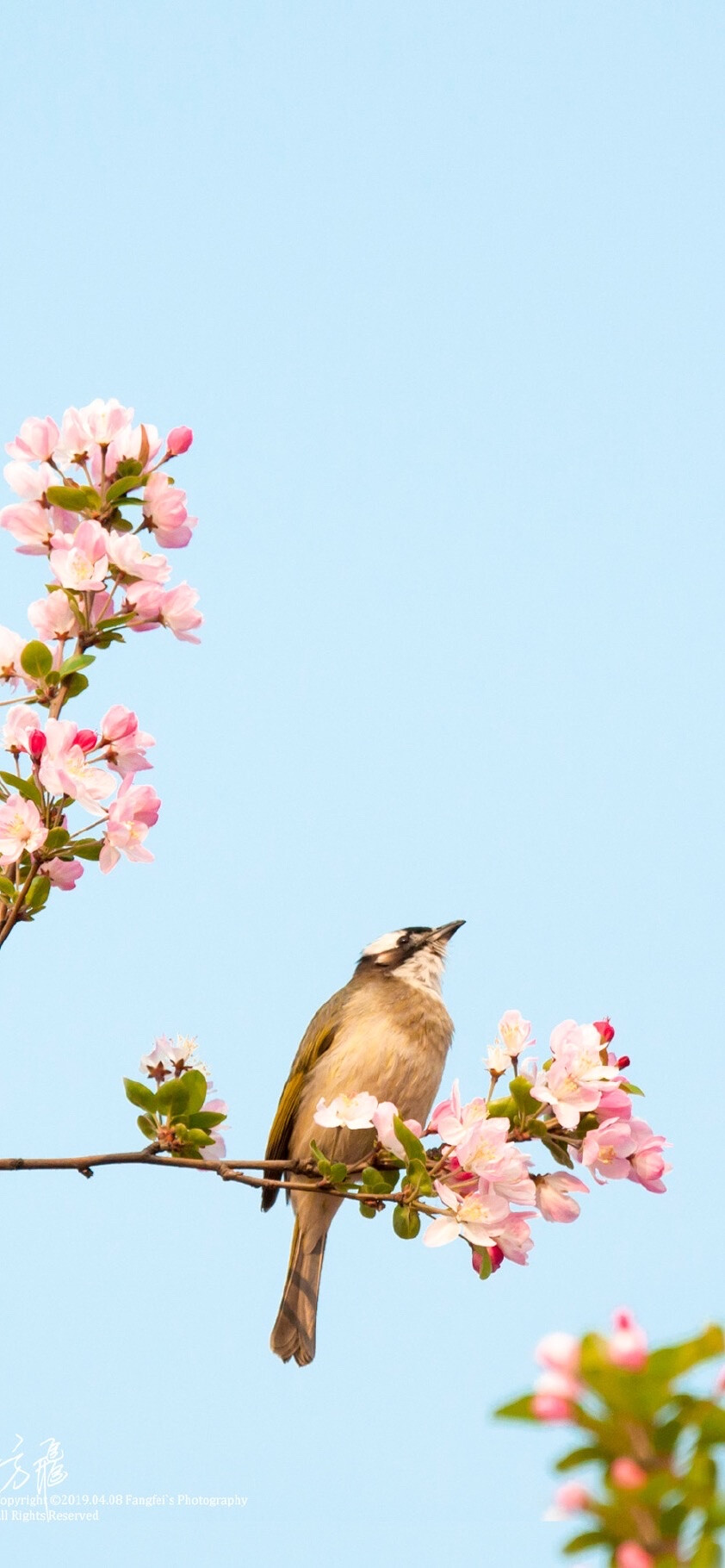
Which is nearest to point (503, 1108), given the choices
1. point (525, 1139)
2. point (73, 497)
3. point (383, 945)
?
point (525, 1139)

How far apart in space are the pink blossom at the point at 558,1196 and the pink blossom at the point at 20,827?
1576 mm

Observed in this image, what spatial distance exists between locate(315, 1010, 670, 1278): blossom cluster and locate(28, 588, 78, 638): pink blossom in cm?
147

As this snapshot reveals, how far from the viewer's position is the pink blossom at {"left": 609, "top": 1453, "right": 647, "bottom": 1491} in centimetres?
134

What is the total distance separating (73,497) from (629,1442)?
117 inches

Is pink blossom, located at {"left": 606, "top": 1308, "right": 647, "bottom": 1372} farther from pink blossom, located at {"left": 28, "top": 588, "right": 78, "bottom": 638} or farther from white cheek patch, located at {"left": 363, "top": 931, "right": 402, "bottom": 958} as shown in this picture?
white cheek patch, located at {"left": 363, "top": 931, "right": 402, "bottom": 958}

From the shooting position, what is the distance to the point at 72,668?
359 centimetres

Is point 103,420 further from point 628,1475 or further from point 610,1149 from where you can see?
point 628,1475

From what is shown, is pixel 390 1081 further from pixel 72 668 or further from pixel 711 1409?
pixel 711 1409

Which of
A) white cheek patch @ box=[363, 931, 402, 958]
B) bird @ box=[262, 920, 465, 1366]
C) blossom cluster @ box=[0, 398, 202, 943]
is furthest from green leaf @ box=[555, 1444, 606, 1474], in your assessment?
white cheek patch @ box=[363, 931, 402, 958]

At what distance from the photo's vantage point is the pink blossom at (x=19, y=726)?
362 centimetres

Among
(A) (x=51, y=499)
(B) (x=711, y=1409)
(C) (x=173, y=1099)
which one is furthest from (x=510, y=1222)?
(B) (x=711, y=1409)

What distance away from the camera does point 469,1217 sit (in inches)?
147

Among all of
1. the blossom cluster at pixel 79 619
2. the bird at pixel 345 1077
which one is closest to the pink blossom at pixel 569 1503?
the blossom cluster at pixel 79 619

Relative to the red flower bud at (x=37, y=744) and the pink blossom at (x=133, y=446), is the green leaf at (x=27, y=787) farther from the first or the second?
the pink blossom at (x=133, y=446)
